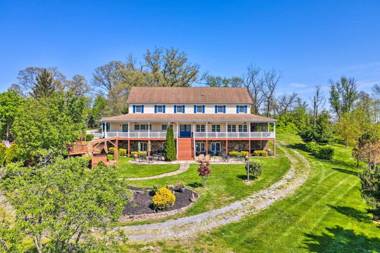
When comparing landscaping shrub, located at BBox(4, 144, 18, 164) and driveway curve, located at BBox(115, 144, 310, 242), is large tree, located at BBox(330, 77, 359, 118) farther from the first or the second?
landscaping shrub, located at BBox(4, 144, 18, 164)

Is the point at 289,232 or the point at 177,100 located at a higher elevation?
the point at 177,100

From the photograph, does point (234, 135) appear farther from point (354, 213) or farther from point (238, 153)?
point (354, 213)

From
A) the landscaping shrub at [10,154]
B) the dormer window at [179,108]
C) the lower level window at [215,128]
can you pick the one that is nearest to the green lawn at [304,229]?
the lower level window at [215,128]

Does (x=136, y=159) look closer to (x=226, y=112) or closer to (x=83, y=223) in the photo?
(x=226, y=112)

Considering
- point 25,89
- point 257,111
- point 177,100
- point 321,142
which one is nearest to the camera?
point 177,100

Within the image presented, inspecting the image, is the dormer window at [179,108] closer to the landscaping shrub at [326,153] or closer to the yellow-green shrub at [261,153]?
the yellow-green shrub at [261,153]

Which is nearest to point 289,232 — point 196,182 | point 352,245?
point 352,245

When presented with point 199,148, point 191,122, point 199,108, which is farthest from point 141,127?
point 199,108
